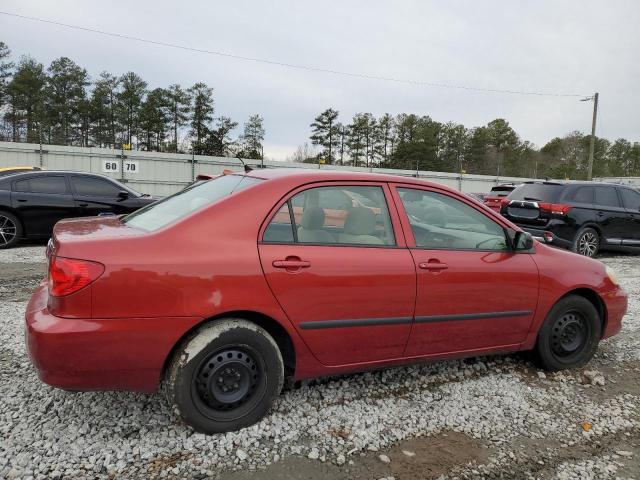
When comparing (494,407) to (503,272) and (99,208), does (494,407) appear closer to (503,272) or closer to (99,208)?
(503,272)

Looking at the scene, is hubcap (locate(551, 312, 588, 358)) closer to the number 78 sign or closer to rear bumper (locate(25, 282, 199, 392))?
rear bumper (locate(25, 282, 199, 392))

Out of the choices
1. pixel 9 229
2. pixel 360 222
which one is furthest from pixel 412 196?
pixel 9 229

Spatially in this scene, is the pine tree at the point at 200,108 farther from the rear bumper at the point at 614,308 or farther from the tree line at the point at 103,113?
the rear bumper at the point at 614,308

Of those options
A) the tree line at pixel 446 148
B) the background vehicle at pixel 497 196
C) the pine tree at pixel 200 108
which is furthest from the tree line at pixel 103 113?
the background vehicle at pixel 497 196

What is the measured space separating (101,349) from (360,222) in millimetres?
1688

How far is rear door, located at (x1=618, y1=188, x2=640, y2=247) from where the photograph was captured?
9.92 meters

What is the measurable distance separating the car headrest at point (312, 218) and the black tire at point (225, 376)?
683 millimetres

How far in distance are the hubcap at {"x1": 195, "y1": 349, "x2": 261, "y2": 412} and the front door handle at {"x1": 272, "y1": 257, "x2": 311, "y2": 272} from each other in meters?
0.53

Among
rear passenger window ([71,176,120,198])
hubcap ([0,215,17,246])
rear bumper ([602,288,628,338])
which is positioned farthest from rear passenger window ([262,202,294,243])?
hubcap ([0,215,17,246])

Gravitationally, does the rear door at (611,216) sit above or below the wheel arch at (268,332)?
above

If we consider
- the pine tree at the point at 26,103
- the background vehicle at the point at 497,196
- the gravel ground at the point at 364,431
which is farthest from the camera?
the pine tree at the point at 26,103

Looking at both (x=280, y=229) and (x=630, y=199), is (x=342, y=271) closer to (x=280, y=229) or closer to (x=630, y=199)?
(x=280, y=229)

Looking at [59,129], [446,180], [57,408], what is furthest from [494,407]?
[59,129]

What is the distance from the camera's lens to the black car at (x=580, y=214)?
9062mm
